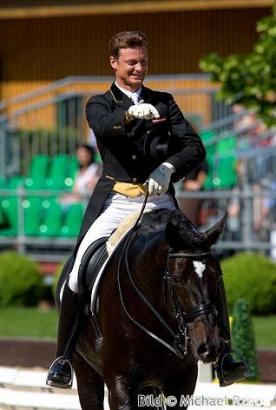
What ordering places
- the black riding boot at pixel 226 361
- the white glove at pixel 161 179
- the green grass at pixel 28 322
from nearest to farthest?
the black riding boot at pixel 226 361 → the white glove at pixel 161 179 → the green grass at pixel 28 322

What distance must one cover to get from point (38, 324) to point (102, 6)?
9900mm

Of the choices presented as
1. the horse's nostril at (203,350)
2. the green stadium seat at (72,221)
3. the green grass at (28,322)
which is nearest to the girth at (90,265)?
the horse's nostril at (203,350)

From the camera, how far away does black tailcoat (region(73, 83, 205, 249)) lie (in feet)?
22.1

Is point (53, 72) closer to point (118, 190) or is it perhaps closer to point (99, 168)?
point (99, 168)

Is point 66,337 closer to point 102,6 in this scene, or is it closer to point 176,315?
point 176,315

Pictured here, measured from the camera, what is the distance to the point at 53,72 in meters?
25.2

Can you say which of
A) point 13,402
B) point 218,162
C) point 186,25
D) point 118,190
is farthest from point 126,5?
point 118,190

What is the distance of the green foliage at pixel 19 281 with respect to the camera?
15555mm

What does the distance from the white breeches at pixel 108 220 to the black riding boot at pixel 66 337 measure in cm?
7

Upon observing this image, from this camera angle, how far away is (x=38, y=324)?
14266 millimetres

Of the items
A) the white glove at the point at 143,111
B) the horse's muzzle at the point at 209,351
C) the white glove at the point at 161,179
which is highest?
the white glove at the point at 143,111

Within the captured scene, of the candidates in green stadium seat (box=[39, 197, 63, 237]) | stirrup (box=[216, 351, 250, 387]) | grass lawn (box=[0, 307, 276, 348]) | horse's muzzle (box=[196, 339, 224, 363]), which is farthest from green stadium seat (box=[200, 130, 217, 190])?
horse's muzzle (box=[196, 339, 224, 363])

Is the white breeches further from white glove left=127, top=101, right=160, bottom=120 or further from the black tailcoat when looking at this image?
white glove left=127, top=101, right=160, bottom=120

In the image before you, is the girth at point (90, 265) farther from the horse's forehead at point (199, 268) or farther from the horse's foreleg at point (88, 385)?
the horse's forehead at point (199, 268)
